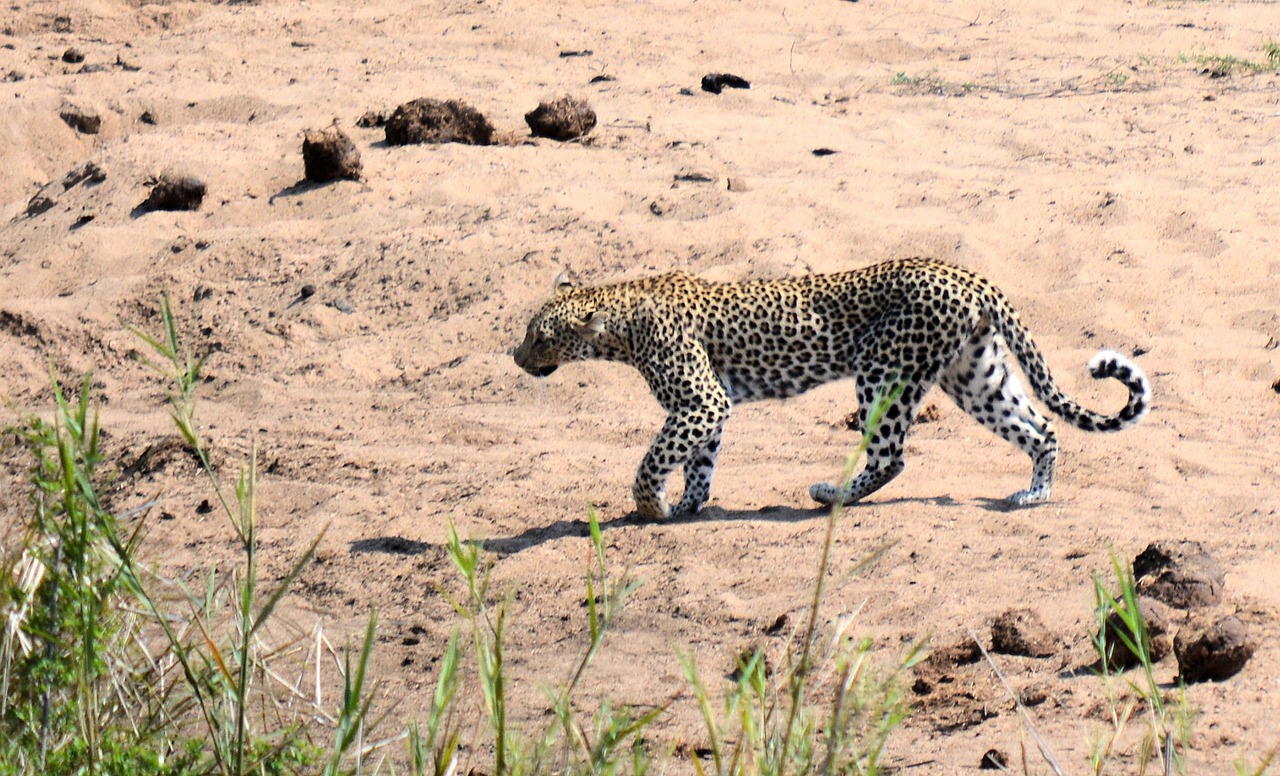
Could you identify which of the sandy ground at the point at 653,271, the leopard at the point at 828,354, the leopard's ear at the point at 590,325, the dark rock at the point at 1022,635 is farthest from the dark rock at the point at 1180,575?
the leopard's ear at the point at 590,325

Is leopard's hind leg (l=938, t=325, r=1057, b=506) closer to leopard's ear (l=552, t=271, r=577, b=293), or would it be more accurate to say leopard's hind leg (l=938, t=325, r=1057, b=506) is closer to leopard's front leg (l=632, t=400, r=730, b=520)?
leopard's front leg (l=632, t=400, r=730, b=520)

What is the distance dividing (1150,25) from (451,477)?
840 centimetres

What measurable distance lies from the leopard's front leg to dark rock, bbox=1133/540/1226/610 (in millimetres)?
1996

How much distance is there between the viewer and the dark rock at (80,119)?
12.4 m

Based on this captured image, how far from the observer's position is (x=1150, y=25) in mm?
13750

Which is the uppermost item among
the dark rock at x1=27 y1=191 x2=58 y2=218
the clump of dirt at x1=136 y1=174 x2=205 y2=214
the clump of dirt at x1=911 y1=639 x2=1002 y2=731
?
A: the clump of dirt at x1=911 y1=639 x2=1002 y2=731

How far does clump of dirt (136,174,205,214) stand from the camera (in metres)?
11.0

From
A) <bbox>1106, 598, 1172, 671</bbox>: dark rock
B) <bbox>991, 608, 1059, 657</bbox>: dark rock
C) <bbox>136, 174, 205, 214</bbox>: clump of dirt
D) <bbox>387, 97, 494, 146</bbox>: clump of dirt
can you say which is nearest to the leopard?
<bbox>991, 608, 1059, 657</bbox>: dark rock

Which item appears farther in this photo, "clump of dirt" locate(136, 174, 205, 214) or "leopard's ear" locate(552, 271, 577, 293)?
"clump of dirt" locate(136, 174, 205, 214)

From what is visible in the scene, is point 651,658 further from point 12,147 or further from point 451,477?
point 12,147

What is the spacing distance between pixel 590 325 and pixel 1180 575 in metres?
2.92

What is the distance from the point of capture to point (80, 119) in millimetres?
12359

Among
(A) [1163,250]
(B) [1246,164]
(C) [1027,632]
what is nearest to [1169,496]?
(C) [1027,632]

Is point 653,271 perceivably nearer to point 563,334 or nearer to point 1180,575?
point 563,334
